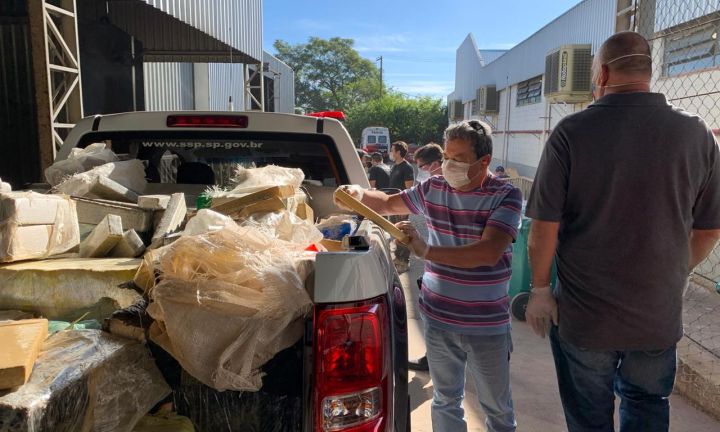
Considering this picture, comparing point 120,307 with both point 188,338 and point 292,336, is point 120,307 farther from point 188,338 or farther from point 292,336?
point 292,336

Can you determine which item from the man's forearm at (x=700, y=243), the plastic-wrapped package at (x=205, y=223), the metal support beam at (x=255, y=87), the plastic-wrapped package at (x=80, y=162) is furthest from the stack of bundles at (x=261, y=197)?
the metal support beam at (x=255, y=87)

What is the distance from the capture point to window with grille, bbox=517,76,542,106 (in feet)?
58.9

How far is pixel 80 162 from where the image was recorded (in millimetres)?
3076

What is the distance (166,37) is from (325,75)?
5491cm

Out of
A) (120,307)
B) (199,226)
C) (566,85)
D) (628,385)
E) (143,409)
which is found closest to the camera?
(143,409)

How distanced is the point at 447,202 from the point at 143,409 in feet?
5.44

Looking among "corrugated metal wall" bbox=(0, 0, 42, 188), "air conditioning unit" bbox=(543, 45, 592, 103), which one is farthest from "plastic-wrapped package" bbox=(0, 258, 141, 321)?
"air conditioning unit" bbox=(543, 45, 592, 103)

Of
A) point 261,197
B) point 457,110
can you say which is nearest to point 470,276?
point 261,197

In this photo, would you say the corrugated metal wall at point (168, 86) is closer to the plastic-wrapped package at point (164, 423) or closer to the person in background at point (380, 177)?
the person in background at point (380, 177)

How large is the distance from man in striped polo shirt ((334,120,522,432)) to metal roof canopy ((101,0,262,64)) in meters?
10.2

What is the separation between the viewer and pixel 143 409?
5.05ft

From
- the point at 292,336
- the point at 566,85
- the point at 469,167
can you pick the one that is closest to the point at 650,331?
the point at 469,167

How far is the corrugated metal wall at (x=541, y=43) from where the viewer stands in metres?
12.4

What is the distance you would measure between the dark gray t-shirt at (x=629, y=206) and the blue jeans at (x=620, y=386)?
0.08 m
